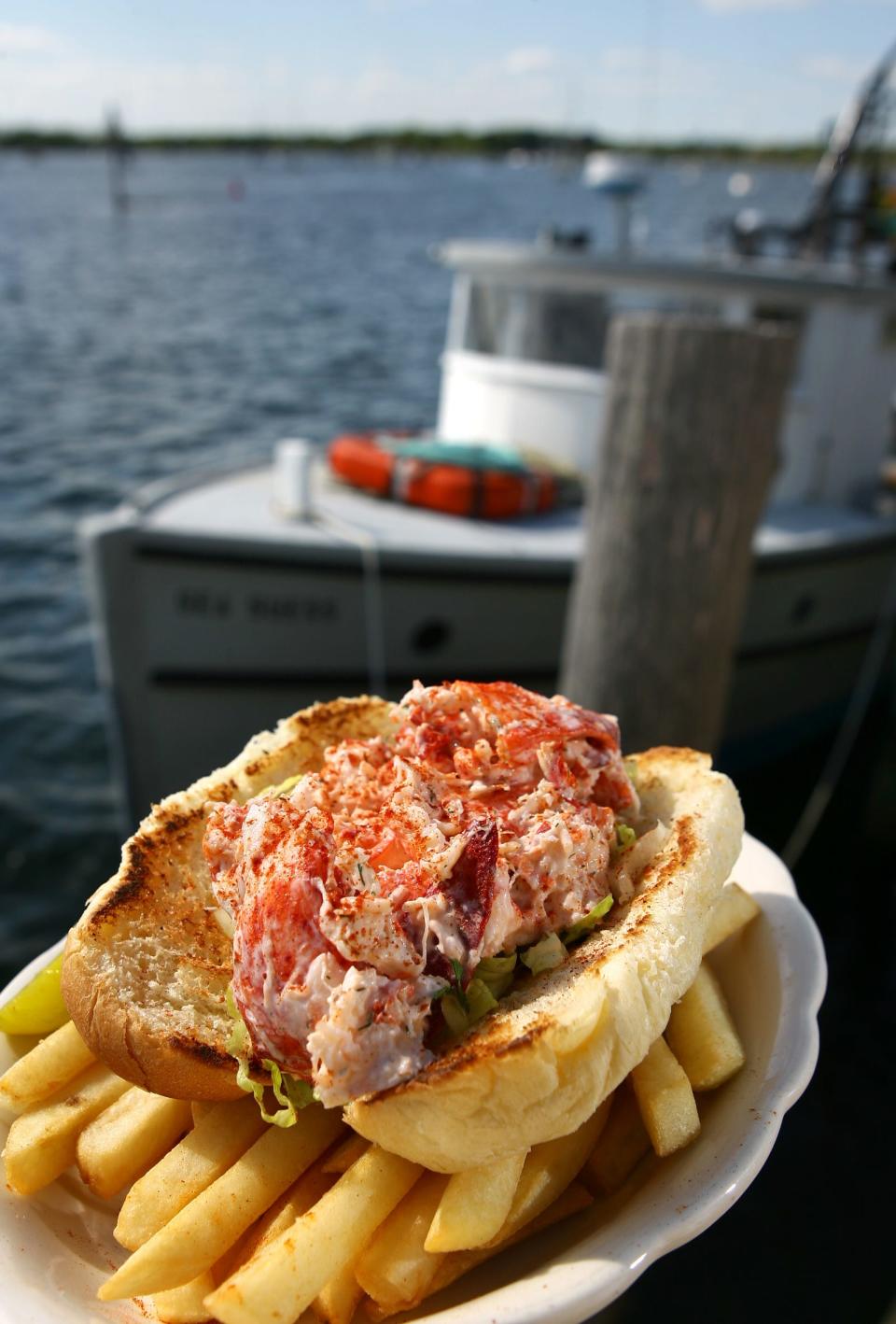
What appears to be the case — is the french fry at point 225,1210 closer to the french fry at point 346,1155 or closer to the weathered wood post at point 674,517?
the french fry at point 346,1155

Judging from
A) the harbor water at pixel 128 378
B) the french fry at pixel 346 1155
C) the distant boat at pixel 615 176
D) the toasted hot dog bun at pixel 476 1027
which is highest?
the distant boat at pixel 615 176

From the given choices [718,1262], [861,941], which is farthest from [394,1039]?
[861,941]

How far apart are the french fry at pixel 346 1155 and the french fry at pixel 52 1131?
43 cm

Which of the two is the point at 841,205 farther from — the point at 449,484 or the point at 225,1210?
the point at 225,1210

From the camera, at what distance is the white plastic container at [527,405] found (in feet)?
28.5

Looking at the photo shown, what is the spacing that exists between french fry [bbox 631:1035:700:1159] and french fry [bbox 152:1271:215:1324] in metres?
0.72

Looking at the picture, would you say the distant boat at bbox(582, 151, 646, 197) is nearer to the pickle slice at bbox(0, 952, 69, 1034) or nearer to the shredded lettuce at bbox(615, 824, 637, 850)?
the shredded lettuce at bbox(615, 824, 637, 850)

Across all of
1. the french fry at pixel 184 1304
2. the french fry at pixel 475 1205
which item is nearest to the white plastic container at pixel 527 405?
the french fry at pixel 475 1205

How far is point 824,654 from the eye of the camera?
9.02m

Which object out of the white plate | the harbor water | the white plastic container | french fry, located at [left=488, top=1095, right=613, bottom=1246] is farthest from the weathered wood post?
the harbor water

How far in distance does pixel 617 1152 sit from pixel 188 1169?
0.70m

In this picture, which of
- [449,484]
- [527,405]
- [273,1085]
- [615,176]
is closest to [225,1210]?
[273,1085]

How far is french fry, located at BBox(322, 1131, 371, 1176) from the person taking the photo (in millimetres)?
1693

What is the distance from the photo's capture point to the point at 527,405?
894 cm
